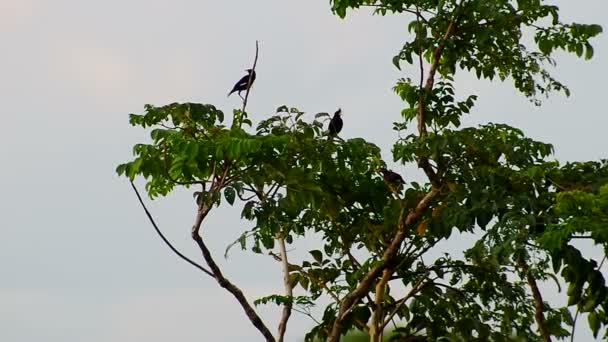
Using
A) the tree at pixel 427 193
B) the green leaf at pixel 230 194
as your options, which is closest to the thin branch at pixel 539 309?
the tree at pixel 427 193

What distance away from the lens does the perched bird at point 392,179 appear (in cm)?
970

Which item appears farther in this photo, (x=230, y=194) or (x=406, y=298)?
(x=406, y=298)

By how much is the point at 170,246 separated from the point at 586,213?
3.06m

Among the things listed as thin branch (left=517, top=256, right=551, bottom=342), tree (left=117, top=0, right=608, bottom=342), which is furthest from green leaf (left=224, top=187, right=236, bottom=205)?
thin branch (left=517, top=256, right=551, bottom=342)

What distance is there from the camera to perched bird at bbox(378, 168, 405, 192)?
9.70m

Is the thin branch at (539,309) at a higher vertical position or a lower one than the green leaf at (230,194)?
lower

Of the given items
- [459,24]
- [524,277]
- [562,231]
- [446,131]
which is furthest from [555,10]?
[562,231]

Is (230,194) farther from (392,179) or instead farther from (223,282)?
(392,179)

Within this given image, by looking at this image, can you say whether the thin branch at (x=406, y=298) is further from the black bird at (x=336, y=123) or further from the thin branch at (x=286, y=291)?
the black bird at (x=336, y=123)

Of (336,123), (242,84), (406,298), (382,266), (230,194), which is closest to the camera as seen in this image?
(230,194)

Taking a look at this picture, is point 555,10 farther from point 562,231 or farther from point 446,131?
point 562,231

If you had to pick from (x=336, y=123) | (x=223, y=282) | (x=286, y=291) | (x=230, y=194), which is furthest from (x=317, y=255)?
(x=230, y=194)

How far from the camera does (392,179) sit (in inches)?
383

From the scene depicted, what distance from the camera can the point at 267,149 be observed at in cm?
800
